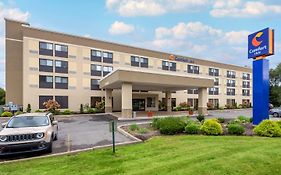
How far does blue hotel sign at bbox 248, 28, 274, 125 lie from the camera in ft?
50.2

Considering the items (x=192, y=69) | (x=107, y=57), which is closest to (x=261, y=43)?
(x=107, y=57)

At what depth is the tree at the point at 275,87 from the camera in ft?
190

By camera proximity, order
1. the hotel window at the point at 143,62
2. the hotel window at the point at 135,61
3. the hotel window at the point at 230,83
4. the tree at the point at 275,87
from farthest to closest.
A: the hotel window at the point at 230,83, the tree at the point at 275,87, the hotel window at the point at 143,62, the hotel window at the point at 135,61

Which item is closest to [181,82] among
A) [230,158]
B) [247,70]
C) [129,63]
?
[129,63]

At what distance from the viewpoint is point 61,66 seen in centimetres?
3528

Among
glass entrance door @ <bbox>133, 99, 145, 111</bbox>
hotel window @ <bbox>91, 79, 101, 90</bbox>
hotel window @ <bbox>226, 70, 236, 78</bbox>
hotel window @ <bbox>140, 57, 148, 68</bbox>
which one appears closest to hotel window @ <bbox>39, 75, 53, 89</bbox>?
hotel window @ <bbox>91, 79, 101, 90</bbox>

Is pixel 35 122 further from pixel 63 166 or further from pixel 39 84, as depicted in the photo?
pixel 39 84

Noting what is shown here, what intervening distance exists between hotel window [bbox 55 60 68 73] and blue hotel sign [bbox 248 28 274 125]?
27.5m

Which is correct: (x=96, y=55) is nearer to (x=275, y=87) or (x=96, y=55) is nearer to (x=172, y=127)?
(x=172, y=127)

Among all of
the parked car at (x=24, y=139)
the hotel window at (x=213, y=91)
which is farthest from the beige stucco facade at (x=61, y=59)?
the parked car at (x=24, y=139)

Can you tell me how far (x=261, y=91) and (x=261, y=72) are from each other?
4.21ft

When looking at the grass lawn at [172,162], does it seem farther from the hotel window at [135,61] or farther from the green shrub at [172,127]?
the hotel window at [135,61]

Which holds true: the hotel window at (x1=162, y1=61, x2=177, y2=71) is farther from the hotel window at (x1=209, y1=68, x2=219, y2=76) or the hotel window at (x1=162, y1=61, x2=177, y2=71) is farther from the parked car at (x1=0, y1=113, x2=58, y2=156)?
the parked car at (x1=0, y1=113, x2=58, y2=156)

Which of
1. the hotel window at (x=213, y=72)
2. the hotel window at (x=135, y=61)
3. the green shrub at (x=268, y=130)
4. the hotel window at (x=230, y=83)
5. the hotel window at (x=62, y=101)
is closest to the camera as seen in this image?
the green shrub at (x=268, y=130)
